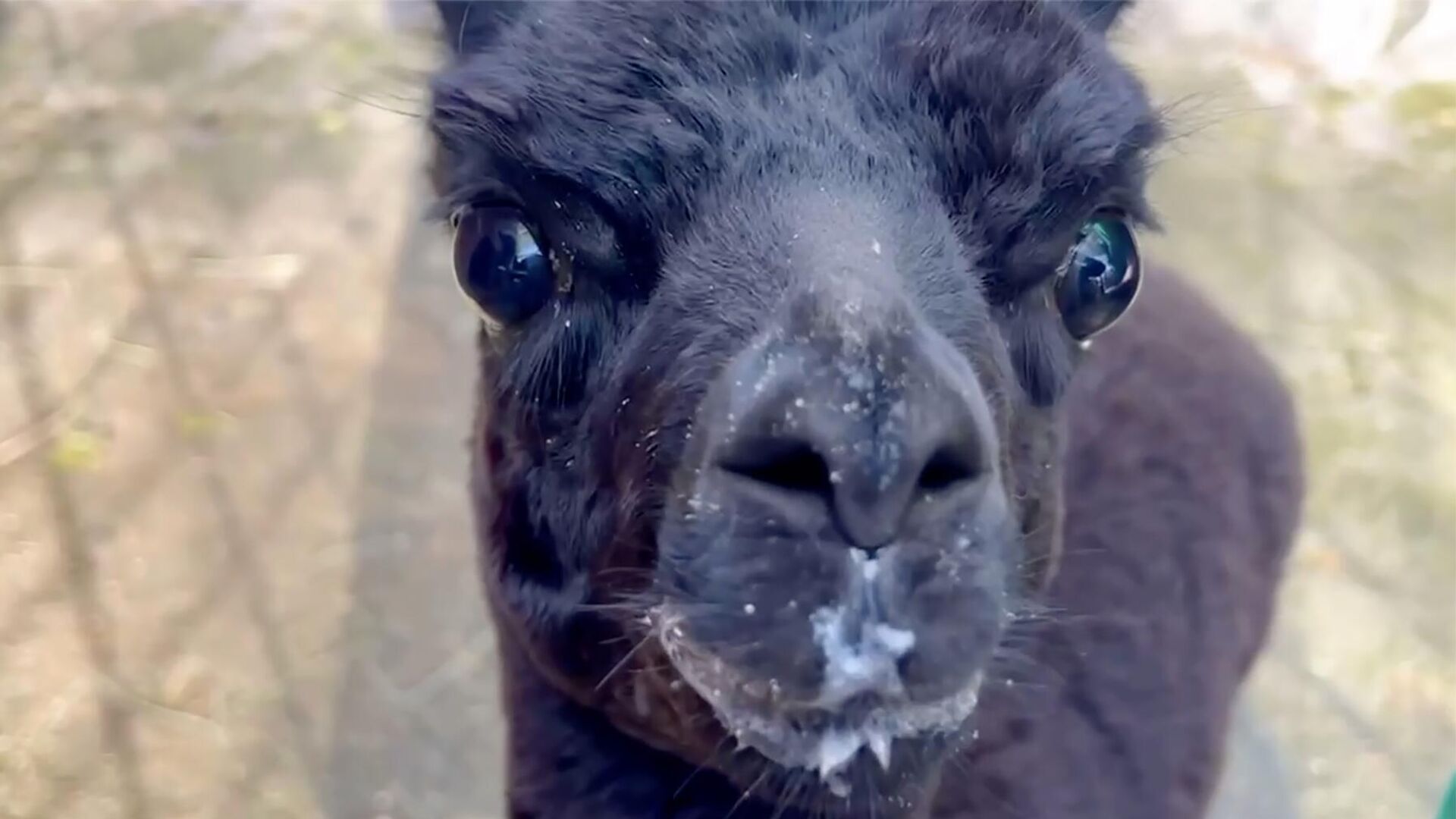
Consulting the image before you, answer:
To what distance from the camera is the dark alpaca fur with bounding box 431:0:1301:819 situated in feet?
3.78

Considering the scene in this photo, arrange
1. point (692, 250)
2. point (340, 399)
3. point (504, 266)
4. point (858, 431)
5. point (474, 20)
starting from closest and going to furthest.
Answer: point (858, 431) < point (692, 250) < point (504, 266) < point (474, 20) < point (340, 399)

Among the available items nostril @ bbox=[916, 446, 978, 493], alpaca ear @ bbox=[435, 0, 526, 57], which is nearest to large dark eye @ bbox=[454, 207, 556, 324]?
alpaca ear @ bbox=[435, 0, 526, 57]

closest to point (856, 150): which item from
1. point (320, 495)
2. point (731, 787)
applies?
point (731, 787)

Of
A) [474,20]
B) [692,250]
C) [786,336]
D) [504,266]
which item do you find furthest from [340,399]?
[786,336]

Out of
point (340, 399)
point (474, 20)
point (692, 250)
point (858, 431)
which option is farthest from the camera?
point (340, 399)

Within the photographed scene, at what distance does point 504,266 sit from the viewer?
130cm

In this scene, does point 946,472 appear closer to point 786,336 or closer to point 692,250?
point 786,336

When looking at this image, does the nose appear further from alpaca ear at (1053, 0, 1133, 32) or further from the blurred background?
the blurred background

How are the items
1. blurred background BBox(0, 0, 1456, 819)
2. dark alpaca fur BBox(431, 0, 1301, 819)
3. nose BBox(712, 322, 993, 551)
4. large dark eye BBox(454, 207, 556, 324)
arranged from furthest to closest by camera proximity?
blurred background BBox(0, 0, 1456, 819) < large dark eye BBox(454, 207, 556, 324) < dark alpaca fur BBox(431, 0, 1301, 819) < nose BBox(712, 322, 993, 551)

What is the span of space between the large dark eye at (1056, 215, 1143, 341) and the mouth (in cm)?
45

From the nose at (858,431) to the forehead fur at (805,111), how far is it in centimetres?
24

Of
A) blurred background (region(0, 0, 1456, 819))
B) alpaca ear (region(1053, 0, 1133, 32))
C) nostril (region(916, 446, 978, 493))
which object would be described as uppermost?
alpaca ear (region(1053, 0, 1133, 32))

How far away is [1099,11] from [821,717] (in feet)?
3.35

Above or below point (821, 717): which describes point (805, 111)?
above
